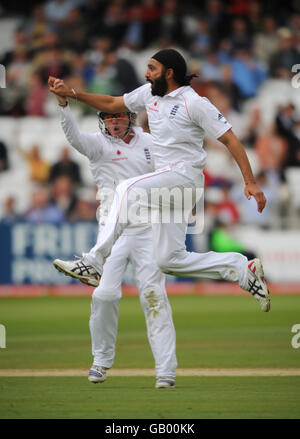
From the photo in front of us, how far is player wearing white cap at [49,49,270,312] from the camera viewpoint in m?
6.73

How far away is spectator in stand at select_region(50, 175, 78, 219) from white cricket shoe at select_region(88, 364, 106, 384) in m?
9.49

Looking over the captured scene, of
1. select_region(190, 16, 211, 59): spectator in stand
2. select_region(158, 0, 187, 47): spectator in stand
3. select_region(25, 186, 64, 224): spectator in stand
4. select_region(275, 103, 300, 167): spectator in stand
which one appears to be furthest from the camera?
select_region(158, 0, 187, 47): spectator in stand

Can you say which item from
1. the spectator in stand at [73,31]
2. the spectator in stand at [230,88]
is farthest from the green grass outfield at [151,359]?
the spectator in stand at [73,31]

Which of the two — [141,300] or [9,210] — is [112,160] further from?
[9,210]

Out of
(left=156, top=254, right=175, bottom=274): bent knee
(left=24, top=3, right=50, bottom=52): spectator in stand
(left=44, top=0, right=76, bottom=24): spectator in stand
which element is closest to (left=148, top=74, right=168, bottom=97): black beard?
(left=156, top=254, right=175, bottom=274): bent knee

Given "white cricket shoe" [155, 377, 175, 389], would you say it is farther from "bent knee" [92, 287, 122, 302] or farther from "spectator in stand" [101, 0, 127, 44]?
"spectator in stand" [101, 0, 127, 44]

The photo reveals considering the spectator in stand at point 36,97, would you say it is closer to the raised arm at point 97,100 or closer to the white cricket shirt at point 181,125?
the raised arm at point 97,100

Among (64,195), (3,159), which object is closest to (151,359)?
(64,195)

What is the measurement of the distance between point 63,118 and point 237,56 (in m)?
12.9

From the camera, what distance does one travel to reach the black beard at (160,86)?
6.80 m

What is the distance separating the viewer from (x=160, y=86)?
6.83 m

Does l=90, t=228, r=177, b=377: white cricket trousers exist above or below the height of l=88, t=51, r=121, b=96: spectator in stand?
below

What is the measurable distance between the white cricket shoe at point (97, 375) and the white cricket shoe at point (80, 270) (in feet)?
2.60

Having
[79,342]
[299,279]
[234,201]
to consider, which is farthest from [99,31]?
→ [79,342]
